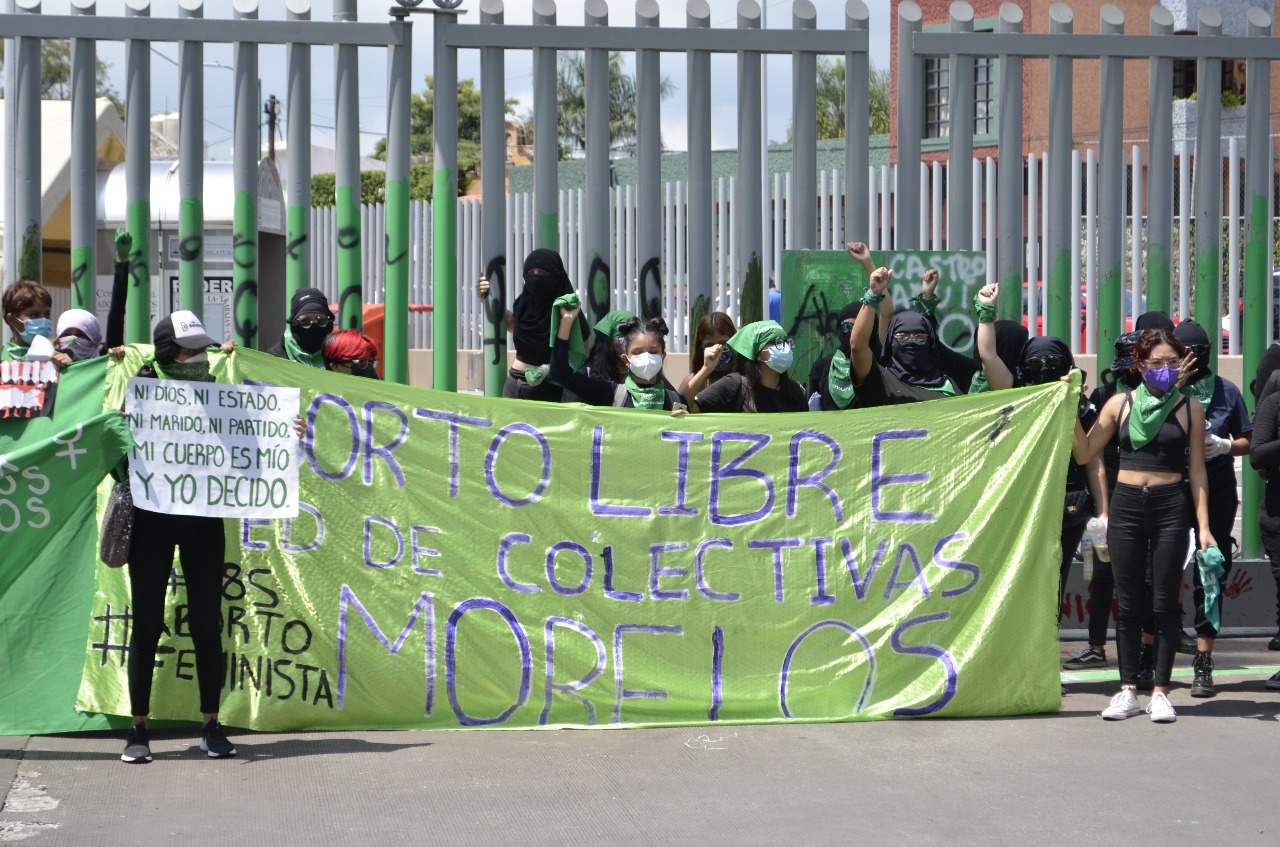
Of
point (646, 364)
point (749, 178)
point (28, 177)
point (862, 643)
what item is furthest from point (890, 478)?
point (28, 177)

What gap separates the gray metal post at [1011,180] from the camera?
28.8 ft

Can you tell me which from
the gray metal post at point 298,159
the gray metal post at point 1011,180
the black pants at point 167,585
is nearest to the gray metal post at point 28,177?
the gray metal post at point 298,159

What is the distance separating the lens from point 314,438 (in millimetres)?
6672

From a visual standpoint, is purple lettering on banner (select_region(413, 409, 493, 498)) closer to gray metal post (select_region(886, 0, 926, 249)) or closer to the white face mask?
the white face mask

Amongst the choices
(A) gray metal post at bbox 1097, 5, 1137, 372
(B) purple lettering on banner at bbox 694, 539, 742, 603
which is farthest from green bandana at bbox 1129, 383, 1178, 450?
(B) purple lettering on banner at bbox 694, 539, 742, 603

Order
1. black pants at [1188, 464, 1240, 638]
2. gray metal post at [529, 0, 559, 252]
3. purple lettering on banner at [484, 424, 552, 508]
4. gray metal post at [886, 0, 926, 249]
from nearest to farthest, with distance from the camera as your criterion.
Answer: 1. purple lettering on banner at [484, 424, 552, 508]
2. black pants at [1188, 464, 1240, 638]
3. gray metal post at [529, 0, 559, 252]
4. gray metal post at [886, 0, 926, 249]

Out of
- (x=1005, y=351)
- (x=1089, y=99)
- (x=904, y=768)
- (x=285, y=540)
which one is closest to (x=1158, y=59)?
(x=1005, y=351)

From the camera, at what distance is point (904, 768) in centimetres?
608

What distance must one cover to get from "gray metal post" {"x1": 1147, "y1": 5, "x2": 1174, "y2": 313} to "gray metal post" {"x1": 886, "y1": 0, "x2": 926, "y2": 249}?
901mm

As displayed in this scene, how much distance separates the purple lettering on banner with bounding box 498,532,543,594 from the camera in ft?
22.0

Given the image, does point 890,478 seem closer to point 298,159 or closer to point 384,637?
point 384,637

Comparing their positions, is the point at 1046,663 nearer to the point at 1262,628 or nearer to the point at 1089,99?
the point at 1262,628

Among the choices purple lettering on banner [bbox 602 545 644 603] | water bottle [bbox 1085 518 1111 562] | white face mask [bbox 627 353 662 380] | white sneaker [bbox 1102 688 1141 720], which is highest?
white face mask [bbox 627 353 662 380]

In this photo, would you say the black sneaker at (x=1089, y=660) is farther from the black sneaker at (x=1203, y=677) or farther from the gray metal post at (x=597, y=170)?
the gray metal post at (x=597, y=170)
